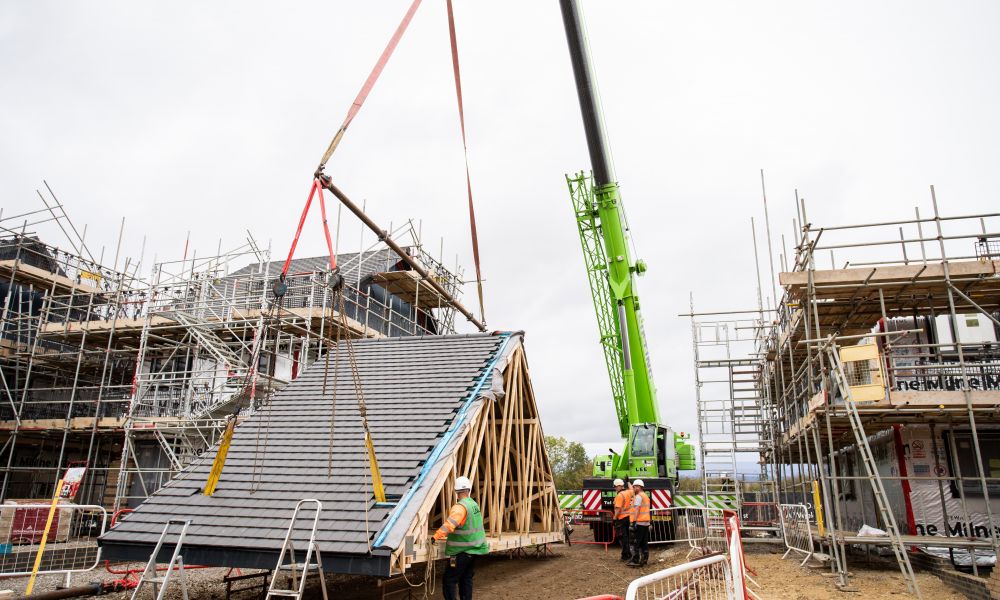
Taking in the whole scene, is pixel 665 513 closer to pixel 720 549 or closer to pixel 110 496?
pixel 720 549

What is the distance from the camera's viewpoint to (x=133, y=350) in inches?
1012

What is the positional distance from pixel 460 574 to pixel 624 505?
21.7 ft

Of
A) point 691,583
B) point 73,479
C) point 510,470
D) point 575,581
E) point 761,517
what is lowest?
point 575,581

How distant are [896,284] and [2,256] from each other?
1196 inches

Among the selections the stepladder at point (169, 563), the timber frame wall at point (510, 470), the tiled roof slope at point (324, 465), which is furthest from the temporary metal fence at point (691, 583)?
the stepladder at point (169, 563)

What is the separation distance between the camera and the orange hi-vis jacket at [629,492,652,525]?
43.7 ft

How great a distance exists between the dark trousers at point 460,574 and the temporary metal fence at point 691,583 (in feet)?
8.08

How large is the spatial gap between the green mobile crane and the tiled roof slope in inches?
257

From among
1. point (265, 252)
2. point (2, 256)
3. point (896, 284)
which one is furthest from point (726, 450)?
point (2, 256)

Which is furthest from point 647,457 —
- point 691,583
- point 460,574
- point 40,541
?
point 40,541

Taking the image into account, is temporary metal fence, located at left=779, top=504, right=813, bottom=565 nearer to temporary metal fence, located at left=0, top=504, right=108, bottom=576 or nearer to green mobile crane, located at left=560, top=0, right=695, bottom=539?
green mobile crane, located at left=560, top=0, right=695, bottom=539

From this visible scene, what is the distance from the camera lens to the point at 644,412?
18781 mm

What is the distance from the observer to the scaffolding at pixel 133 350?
2236 cm

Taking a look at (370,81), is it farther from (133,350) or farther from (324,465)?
(133,350)
